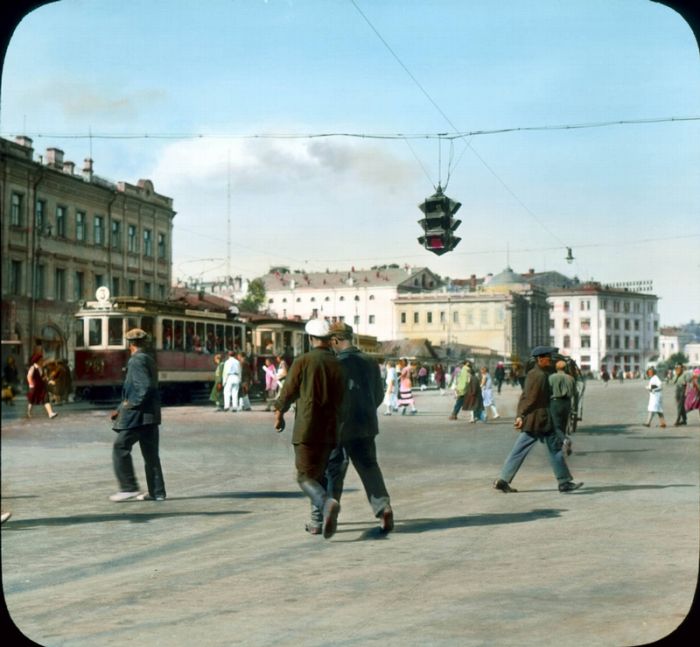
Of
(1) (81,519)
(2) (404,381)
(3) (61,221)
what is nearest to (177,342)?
(3) (61,221)

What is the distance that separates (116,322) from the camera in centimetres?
479

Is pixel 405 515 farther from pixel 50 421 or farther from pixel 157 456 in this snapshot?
pixel 50 421

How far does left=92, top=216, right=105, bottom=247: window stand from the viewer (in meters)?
4.95

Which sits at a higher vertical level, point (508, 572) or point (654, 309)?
point (654, 309)

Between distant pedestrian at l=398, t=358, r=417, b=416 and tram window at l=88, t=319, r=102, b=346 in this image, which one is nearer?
tram window at l=88, t=319, r=102, b=346

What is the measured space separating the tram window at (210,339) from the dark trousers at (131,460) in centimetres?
46

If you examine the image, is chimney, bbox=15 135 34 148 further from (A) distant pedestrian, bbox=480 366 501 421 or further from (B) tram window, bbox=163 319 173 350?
(A) distant pedestrian, bbox=480 366 501 421

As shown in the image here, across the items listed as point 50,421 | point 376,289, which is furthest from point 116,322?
point 376,289

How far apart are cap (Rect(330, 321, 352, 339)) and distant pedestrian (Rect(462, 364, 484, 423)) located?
616mm

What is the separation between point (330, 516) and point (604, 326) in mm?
1977

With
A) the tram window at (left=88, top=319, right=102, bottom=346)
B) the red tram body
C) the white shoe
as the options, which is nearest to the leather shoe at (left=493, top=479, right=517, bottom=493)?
the white shoe

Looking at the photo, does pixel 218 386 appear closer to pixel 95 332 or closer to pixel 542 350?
pixel 95 332

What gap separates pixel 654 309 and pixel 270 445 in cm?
219

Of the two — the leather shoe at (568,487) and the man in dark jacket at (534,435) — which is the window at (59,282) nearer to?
the man in dark jacket at (534,435)
